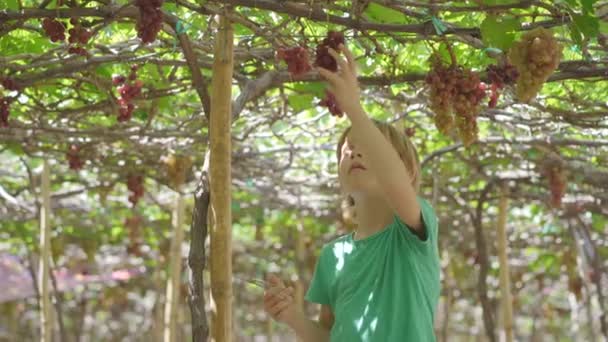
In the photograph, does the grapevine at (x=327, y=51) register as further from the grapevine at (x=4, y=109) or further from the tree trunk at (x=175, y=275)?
the tree trunk at (x=175, y=275)

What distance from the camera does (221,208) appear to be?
2.91 meters

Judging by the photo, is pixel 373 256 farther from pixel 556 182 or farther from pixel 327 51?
pixel 556 182

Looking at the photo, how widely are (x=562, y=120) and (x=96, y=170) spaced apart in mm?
4475

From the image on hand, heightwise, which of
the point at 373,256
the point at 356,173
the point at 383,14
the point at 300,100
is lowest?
the point at 373,256

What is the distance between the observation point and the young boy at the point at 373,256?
2182 mm

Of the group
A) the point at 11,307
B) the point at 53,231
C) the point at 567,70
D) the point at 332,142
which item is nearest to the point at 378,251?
the point at 567,70

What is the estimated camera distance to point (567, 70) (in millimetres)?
3377

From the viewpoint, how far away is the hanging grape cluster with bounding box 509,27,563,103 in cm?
247

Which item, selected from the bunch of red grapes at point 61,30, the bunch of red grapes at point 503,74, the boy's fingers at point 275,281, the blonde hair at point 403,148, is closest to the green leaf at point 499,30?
the bunch of red grapes at point 503,74

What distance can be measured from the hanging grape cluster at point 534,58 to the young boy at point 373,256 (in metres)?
0.39

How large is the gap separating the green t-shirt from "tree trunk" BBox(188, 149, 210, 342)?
566mm

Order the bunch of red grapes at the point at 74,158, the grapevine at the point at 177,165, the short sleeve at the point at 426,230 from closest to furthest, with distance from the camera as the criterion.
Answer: the short sleeve at the point at 426,230, the bunch of red grapes at the point at 74,158, the grapevine at the point at 177,165

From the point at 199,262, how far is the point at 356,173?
2.30 feet

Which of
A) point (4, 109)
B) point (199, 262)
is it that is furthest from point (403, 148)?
point (4, 109)
